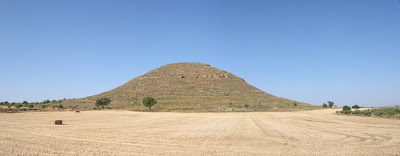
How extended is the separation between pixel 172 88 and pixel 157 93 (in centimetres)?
1025

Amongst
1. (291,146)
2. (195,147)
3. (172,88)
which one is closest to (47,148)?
(195,147)

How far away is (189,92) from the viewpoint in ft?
381

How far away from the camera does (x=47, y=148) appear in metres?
12.6

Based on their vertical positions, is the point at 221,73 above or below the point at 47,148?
above

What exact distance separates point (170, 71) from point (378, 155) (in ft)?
464

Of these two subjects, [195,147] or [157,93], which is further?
[157,93]

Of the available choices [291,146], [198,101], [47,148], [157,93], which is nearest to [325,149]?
[291,146]

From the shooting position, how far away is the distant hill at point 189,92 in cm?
9569

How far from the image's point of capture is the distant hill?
95688 mm

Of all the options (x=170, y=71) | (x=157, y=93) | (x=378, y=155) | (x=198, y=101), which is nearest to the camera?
(x=378, y=155)

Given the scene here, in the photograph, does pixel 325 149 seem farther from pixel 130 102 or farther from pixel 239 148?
pixel 130 102

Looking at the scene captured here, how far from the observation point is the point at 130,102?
100m

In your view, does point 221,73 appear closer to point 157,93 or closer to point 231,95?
point 231,95

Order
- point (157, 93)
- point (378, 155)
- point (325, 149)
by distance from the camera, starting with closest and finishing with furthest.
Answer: point (378, 155), point (325, 149), point (157, 93)
